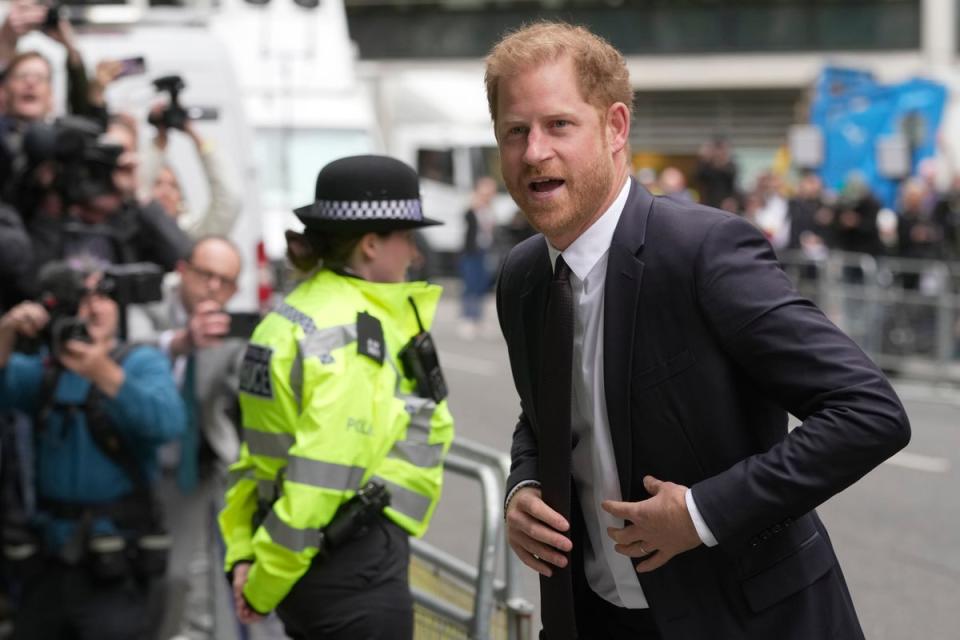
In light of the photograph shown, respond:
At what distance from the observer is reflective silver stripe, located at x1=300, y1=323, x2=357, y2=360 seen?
401 centimetres

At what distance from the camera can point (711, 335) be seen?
115 inches

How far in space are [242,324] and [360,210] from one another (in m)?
1.59

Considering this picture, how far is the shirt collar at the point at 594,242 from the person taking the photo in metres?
3.07

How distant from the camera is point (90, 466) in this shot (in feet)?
A: 18.3

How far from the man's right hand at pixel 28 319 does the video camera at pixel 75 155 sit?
112 centimetres

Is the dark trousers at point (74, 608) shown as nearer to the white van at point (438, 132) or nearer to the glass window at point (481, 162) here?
the white van at point (438, 132)

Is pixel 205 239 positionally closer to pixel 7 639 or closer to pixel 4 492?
pixel 4 492

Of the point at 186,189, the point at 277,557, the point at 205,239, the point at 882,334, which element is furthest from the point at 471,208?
the point at 277,557

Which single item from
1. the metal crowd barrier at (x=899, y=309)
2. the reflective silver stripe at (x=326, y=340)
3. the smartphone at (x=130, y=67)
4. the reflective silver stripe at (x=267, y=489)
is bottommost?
the metal crowd barrier at (x=899, y=309)

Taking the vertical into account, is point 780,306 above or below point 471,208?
above

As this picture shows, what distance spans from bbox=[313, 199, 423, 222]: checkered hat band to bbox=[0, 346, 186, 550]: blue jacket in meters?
→ 1.51

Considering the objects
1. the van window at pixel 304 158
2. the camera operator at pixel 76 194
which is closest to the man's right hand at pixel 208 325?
the camera operator at pixel 76 194

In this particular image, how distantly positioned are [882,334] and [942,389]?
79 centimetres

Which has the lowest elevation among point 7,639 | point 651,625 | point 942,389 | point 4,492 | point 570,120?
point 942,389
